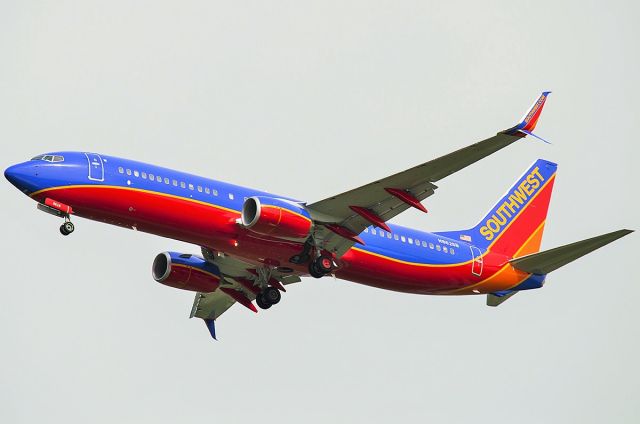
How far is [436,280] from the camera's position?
5297 cm

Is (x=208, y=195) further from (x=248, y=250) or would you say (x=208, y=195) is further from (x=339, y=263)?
(x=339, y=263)

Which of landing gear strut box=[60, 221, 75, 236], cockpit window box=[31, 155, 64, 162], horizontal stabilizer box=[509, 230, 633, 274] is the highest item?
cockpit window box=[31, 155, 64, 162]

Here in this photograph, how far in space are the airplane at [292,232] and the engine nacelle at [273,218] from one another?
0.05m

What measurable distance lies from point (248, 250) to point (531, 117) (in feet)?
43.6

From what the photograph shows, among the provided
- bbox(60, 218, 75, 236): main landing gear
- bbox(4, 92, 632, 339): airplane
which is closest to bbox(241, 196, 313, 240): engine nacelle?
bbox(4, 92, 632, 339): airplane

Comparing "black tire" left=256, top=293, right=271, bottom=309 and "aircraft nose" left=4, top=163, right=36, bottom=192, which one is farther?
"black tire" left=256, top=293, right=271, bottom=309

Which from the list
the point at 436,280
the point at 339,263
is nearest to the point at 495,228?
the point at 436,280

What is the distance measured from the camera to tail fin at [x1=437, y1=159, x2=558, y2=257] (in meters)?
56.4

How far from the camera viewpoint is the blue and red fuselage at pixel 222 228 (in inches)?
1786

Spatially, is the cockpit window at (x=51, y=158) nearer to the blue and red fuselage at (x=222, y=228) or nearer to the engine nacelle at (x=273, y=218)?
the blue and red fuselage at (x=222, y=228)

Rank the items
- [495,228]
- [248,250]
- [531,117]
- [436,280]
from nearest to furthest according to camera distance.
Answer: [531,117] → [248,250] → [436,280] → [495,228]

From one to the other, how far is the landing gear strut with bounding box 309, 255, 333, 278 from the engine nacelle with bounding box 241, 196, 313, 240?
1.78 meters

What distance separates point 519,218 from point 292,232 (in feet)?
50.7

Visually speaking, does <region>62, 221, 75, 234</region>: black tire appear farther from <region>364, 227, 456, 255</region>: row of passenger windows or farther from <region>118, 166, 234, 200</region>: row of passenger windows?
<region>364, 227, 456, 255</region>: row of passenger windows
